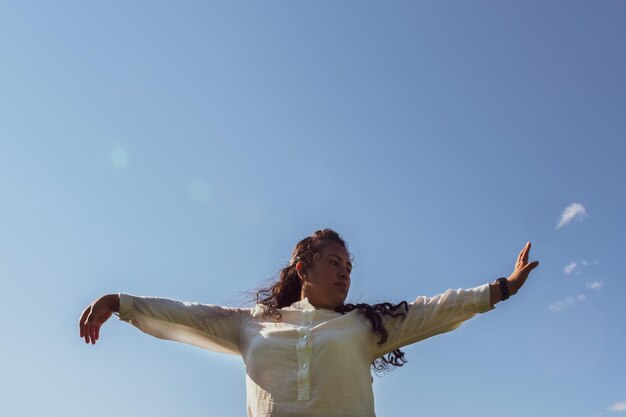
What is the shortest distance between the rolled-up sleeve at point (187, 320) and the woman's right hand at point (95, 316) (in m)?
0.09

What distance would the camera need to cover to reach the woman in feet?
16.5

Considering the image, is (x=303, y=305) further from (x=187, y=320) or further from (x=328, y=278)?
(x=187, y=320)

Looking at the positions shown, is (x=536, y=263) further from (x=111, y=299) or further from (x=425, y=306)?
(x=111, y=299)

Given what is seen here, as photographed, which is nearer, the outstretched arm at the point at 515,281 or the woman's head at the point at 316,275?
the outstretched arm at the point at 515,281

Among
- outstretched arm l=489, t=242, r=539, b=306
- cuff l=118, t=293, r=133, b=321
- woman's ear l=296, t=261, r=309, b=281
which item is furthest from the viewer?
woman's ear l=296, t=261, r=309, b=281

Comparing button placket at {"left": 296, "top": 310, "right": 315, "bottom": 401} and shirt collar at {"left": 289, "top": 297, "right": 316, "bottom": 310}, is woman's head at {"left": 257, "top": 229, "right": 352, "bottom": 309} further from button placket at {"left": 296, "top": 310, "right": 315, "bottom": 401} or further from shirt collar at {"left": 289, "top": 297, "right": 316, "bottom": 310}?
button placket at {"left": 296, "top": 310, "right": 315, "bottom": 401}

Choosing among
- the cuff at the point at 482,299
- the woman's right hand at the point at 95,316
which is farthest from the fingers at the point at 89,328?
the cuff at the point at 482,299

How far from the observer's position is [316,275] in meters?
6.02

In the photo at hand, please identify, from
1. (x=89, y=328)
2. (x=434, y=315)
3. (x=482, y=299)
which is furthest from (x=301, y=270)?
(x=89, y=328)

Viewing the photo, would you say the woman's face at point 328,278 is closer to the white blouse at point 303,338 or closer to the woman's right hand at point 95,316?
the white blouse at point 303,338

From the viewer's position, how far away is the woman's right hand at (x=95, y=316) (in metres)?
5.38

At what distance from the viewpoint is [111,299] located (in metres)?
5.55

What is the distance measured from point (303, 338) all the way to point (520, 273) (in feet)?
5.88

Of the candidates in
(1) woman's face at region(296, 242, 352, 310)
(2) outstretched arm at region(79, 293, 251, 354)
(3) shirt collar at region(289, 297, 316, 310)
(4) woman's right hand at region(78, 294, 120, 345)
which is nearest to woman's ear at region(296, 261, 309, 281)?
(1) woman's face at region(296, 242, 352, 310)
